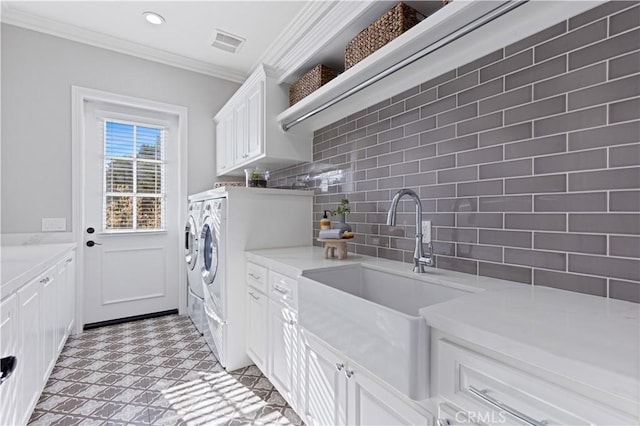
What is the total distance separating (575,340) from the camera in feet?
2.10

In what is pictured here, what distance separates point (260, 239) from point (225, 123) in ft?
5.24

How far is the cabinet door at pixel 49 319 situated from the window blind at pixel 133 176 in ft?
3.98

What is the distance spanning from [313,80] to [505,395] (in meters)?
2.13

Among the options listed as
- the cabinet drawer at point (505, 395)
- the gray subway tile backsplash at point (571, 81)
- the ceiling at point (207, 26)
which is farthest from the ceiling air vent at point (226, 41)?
the cabinet drawer at point (505, 395)

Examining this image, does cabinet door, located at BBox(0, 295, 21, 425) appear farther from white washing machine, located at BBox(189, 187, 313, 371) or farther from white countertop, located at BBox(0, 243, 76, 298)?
white washing machine, located at BBox(189, 187, 313, 371)

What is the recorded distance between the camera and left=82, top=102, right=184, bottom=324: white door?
3035 mm

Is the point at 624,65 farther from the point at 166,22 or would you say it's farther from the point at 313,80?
the point at 166,22

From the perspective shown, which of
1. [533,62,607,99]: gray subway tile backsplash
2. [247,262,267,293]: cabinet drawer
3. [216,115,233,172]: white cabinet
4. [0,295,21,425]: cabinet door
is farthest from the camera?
[216,115,233,172]: white cabinet

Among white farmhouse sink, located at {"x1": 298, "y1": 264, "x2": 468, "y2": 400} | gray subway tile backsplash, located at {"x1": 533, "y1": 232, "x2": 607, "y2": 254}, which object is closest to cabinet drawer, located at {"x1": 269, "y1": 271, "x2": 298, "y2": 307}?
white farmhouse sink, located at {"x1": 298, "y1": 264, "x2": 468, "y2": 400}

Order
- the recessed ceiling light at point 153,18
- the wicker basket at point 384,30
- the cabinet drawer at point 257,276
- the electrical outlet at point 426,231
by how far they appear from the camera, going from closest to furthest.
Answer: the wicker basket at point 384,30 < the electrical outlet at point 426,231 < the cabinet drawer at point 257,276 < the recessed ceiling light at point 153,18

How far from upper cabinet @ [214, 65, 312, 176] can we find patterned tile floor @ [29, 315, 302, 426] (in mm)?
1679

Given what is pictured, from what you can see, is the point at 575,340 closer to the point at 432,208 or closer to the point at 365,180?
the point at 432,208

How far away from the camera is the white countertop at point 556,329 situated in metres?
0.53

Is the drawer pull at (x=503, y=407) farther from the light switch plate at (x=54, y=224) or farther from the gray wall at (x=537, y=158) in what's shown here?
the light switch plate at (x=54, y=224)
